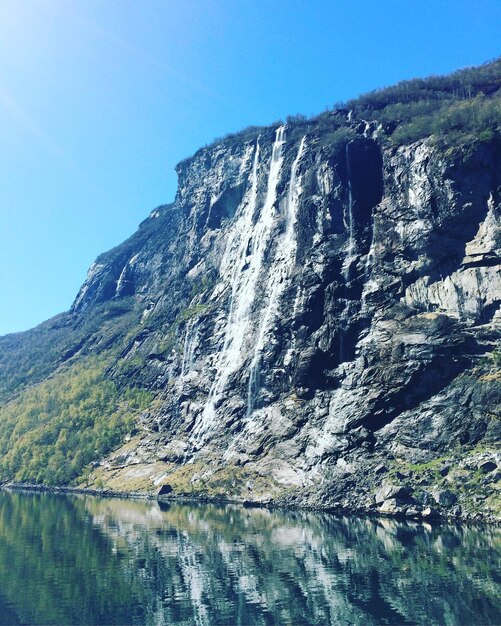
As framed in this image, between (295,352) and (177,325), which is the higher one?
(177,325)

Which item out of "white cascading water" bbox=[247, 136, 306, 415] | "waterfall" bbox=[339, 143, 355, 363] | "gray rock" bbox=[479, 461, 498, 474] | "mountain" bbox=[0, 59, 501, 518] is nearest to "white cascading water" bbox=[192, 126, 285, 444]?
"mountain" bbox=[0, 59, 501, 518]

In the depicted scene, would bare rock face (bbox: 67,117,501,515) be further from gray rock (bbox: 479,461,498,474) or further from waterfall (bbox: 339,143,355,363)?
gray rock (bbox: 479,461,498,474)

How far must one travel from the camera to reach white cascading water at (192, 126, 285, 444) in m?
113

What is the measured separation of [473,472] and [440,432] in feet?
29.6

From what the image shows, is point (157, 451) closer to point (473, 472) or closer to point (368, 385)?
point (368, 385)

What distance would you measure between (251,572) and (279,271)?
82.2m

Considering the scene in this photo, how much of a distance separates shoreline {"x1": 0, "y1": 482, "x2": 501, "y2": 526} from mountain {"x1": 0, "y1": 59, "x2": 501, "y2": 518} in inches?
39.3

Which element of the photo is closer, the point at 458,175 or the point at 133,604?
the point at 133,604

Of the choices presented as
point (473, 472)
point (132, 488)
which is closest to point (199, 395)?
point (132, 488)

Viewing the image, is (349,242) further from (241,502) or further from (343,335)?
(241,502)

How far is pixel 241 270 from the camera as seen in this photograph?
132m

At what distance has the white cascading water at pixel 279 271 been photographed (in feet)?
349

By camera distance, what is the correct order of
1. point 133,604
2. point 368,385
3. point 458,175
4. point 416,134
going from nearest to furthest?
point 133,604 → point 368,385 → point 458,175 → point 416,134

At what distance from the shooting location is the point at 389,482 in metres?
71.1
